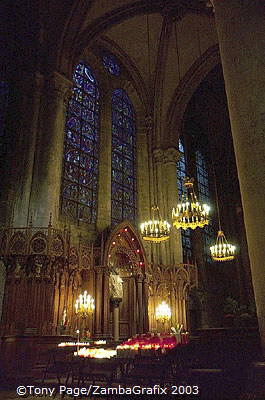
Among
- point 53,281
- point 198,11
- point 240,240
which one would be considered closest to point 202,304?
point 240,240

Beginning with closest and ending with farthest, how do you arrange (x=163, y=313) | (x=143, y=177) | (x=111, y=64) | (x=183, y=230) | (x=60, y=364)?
(x=60, y=364) < (x=163, y=313) < (x=143, y=177) < (x=111, y=64) < (x=183, y=230)

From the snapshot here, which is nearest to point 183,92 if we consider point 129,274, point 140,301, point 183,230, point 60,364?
point 183,230

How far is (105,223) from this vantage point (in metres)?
14.9

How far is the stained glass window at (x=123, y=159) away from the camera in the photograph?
1645cm

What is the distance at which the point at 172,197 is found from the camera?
17.7m

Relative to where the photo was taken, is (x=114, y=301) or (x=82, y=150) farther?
(x=82, y=150)

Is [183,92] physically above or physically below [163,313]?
above

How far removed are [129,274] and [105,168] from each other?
16.2ft

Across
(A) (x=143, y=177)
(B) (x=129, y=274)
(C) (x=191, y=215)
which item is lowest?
(B) (x=129, y=274)

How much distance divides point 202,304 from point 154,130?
10095 millimetres

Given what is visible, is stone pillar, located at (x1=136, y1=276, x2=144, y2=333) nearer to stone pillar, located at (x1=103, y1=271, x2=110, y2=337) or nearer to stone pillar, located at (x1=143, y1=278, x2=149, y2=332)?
stone pillar, located at (x1=143, y1=278, x2=149, y2=332)

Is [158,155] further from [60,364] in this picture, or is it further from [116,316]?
[60,364]

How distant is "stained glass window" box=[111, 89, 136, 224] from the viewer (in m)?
16.5

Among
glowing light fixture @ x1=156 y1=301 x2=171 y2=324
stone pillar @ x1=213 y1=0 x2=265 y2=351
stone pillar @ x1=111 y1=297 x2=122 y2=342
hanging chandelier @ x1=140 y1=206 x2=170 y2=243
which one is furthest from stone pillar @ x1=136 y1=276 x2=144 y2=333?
stone pillar @ x1=213 y1=0 x2=265 y2=351
